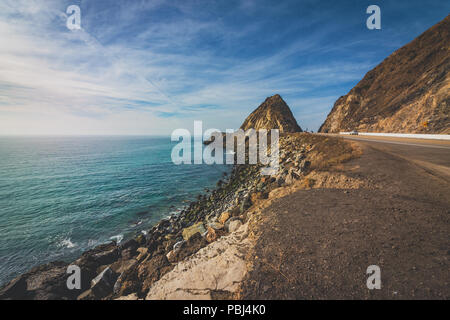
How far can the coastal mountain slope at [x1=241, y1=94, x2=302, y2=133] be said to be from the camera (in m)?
69.4

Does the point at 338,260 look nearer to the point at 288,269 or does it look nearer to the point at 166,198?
the point at 288,269

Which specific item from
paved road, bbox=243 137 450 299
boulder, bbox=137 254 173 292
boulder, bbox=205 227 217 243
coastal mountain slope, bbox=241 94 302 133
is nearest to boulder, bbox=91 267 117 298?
boulder, bbox=137 254 173 292

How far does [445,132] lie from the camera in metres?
24.3

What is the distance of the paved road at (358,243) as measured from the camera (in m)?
3.56

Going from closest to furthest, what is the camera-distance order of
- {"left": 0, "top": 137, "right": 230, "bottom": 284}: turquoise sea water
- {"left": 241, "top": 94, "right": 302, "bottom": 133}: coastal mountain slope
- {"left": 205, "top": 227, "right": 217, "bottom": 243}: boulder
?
{"left": 205, "top": 227, "right": 217, "bottom": 243}: boulder → {"left": 0, "top": 137, "right": 230, "bottom": 284}: turquoise sea water → {"left": 241, "top": 94, "right": 302, "bottom": 133}: coastal mountain slope

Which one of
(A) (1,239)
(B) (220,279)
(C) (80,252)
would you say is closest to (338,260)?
(B) (220,279)

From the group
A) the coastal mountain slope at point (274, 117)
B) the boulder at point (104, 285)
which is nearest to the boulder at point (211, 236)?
the boulder at point (104, 285)

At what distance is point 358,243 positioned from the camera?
4.66 m

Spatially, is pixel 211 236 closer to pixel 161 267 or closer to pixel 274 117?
pixel 161 267

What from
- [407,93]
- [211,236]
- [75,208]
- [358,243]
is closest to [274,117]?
[407,93]

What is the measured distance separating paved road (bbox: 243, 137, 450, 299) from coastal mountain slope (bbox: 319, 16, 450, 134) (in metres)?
32.7

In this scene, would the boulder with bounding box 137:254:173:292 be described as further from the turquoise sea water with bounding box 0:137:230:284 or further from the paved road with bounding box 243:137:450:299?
the turquoise sea water with bounding box 0:137:230:284

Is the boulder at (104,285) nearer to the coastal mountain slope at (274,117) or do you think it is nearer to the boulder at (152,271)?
the boulder at (152,271)

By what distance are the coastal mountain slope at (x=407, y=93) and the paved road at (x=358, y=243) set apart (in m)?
32.7
